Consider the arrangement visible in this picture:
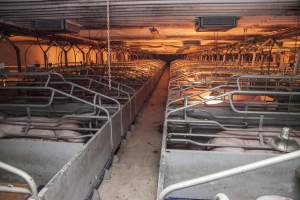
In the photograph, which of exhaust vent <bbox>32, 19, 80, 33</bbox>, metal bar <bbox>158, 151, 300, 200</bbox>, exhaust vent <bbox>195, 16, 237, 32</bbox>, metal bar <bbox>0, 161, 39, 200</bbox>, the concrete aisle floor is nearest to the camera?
metal bar <bbox>158, 151, 300, 200</bbox>

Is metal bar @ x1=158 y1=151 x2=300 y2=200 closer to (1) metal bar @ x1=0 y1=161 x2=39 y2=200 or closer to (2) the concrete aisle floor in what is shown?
(1) metal bar @ x1=0 y1=161 x2=39 y2=200

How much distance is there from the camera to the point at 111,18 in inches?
146

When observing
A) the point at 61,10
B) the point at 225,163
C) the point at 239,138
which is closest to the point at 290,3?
the point at 239,138

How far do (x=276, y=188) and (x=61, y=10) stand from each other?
314 cm

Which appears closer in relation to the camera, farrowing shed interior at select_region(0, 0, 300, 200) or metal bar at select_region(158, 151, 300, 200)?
metal bar at select_region(158, 151, 300, 200)

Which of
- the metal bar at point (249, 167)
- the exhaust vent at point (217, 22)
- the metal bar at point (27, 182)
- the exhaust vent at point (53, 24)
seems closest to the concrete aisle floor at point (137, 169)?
the metal bar at point (27, 182)

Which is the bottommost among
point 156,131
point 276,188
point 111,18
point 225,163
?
point 156,131

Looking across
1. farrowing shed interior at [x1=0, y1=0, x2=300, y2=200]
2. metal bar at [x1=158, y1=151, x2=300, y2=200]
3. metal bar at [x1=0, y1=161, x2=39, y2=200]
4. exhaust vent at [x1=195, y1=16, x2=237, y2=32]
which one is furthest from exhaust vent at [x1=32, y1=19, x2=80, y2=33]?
metal bar at [x1=158, y1=151, x2=300, y2=200]

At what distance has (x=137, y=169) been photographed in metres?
3.18

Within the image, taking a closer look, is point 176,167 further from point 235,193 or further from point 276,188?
point 276,188

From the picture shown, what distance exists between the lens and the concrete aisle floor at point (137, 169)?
8.72 feet

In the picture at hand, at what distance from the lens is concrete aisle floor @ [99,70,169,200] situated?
105 inches

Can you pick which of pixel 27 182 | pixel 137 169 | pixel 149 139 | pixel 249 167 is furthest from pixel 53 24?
pixel 249 167

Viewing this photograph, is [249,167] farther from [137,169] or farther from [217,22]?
[217,22]
